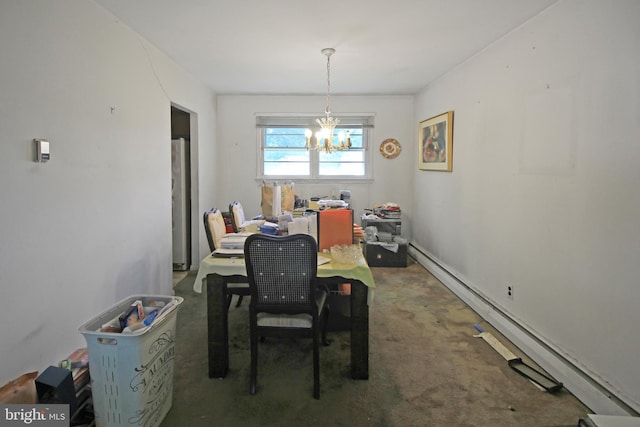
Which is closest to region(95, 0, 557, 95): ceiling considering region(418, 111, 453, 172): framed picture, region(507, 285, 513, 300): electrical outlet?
region(418, 111, 453, 172): framed picture

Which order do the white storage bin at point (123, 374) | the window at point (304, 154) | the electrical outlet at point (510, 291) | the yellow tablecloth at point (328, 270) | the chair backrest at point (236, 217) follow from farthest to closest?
the window at point (304, 154) < the chair backrest at point (236, 217) < the electrical outlet at point (510, 291) < the yellow tablecloth at point (328, 270) < the white storage bin at point (123, 374)

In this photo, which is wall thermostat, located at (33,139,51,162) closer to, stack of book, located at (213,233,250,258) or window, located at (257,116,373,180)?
stack of book, located at (213,233,250,258)

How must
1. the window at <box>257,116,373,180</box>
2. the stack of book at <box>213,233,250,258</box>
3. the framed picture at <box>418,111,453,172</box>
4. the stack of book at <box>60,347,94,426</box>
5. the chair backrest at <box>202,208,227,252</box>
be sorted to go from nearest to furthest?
the stack of book at <box>60,347,94,426</box>, the stack of book at <box>213,233,250,258</box>, the chair backrest at <box>202,208,227,252</box>, the framed picture at <box>418,111,453,172</box>, the window at <box>257,116,373,180</box>

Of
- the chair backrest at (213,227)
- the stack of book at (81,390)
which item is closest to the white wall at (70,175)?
the stack of book at (81,390)

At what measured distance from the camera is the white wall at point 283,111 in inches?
240

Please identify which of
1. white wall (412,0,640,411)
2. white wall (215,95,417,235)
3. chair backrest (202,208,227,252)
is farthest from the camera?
white wall (215,95,417,235)

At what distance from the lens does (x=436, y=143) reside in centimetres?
505

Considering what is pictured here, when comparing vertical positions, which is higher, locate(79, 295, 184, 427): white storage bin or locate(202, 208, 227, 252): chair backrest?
locate(202, 208, 227, 252): chair backrest

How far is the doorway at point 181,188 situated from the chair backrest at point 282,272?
9.91 feet

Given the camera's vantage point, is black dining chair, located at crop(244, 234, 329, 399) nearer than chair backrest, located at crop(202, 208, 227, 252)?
Yes

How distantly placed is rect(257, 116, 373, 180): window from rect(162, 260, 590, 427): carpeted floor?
3.25 metres

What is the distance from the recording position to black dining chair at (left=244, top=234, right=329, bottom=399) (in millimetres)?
2139

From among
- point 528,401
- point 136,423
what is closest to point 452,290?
point 528,401

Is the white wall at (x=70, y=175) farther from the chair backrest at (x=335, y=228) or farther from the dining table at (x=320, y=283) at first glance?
the chair backrest at (x=335, y=228)
